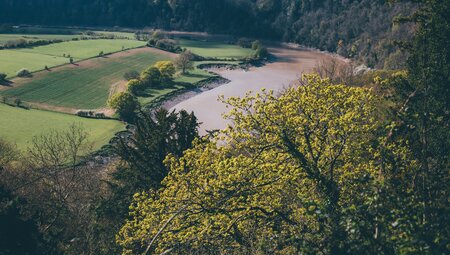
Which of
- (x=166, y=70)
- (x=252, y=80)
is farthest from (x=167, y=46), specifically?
(x=252, y=80)

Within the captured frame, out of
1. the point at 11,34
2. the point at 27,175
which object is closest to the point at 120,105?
the point at 27,175

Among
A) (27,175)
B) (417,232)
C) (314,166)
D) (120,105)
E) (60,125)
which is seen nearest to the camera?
(417,232)

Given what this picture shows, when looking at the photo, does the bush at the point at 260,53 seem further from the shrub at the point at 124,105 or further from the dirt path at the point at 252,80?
the shrub at the point at 124,105

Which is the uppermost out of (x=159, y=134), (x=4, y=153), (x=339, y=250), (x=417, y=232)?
(x=417, y=232)

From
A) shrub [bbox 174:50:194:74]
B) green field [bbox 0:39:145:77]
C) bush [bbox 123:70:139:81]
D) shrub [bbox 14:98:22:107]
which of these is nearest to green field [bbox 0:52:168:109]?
bush [bbox 123:70:139:81]

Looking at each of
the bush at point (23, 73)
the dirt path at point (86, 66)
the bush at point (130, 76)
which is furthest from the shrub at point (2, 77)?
the bush at point (130, 76)

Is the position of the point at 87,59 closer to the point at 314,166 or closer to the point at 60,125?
the point at 60,125
